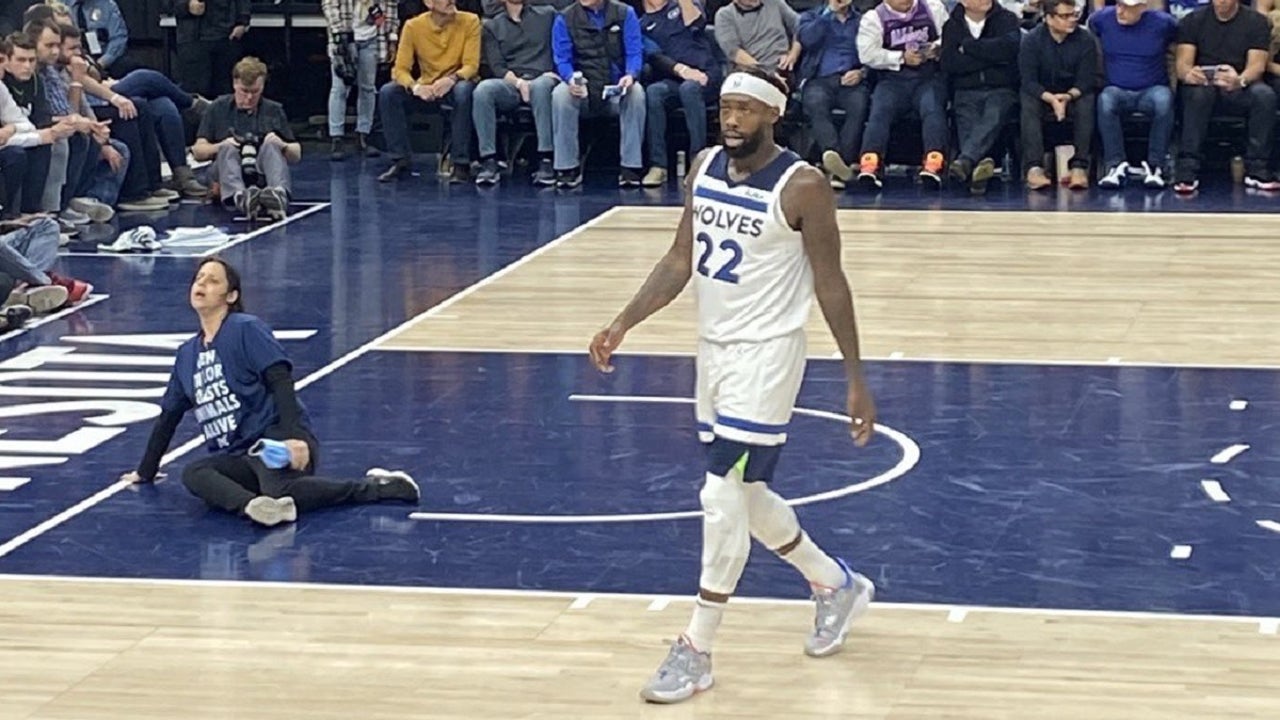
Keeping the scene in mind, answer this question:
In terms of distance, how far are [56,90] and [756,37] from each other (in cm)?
527

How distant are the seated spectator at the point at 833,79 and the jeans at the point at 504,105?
195 cm

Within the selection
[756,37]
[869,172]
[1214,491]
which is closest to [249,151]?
[756,37]

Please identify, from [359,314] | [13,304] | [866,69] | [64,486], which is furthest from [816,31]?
[64,486]

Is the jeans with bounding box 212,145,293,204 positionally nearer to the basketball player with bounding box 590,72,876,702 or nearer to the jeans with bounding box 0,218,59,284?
the jeans with bounding box 0,218,59,284

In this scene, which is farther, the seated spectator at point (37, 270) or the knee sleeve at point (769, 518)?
the seated spectator at point (37, 270)

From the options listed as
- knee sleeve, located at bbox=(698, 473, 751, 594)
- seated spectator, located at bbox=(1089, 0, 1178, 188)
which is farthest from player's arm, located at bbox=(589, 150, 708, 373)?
seated spectator, located at bbox=(1089, 0, 1178, 188)

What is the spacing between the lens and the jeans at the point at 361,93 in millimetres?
20062

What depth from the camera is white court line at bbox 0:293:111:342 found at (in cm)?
1309

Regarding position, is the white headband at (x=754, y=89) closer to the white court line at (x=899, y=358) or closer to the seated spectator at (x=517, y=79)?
the white court line at (x=899, y=358)

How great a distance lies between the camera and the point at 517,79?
61.9 ft

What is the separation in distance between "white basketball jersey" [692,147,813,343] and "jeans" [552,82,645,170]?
11.4 meters

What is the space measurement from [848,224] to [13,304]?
581 centimetres

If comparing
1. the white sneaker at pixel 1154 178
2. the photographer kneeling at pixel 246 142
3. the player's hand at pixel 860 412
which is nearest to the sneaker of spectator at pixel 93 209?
the photographer kneeling at pixel 246 142

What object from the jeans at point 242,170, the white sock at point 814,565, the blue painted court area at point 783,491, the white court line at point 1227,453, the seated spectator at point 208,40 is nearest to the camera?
the white sock at point 814,565
